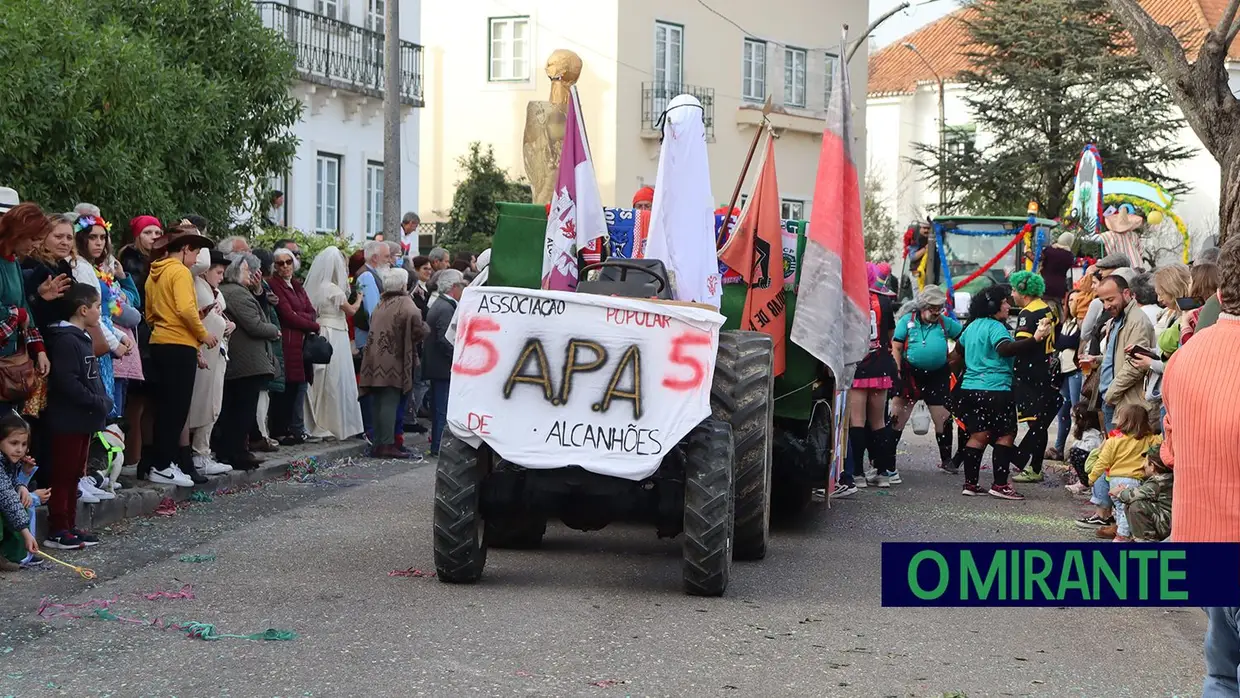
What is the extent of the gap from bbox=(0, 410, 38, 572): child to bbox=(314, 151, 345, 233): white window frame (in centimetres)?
2197

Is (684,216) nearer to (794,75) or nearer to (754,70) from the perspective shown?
(754,70)

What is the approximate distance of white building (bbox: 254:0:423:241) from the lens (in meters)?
30.3

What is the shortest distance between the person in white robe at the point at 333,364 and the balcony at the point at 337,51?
44.1 feet

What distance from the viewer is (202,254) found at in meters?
13.1

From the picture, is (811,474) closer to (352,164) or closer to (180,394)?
(180,394)

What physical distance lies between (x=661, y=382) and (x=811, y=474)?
125 inches

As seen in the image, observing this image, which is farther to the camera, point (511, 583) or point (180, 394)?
point (180, 394)

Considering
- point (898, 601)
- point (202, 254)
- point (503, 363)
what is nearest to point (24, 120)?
point (202, 254)

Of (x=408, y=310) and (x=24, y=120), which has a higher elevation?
(x=24, y=120)

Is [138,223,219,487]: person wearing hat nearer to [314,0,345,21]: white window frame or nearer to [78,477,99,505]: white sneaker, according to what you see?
[78,477,99,505]: white sneaker

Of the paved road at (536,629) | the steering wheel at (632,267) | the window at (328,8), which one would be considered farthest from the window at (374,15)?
the steering wheel at (632,267)

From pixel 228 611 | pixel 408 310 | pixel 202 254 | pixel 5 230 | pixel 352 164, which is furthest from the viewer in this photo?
pixel 352 164

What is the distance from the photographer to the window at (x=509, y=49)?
42656mm

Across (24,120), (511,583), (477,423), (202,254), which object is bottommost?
(511,583)
